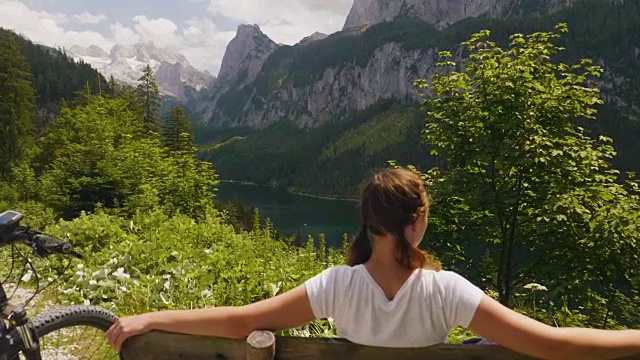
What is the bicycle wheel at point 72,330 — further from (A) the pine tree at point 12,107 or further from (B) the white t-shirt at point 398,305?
(A) the pine tree at point 12,107

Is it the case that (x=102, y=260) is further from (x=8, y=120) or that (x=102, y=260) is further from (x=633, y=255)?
(x=8, y=120)

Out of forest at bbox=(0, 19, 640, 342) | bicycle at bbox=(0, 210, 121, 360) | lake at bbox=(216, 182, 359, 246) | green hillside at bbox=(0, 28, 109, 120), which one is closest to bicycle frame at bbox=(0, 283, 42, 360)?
bicycle at bbox=(0, 210, 121, 360)

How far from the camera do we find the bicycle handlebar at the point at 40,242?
112 inches

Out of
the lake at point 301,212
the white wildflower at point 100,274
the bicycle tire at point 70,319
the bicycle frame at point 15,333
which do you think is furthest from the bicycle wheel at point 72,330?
the lake at point 301,212

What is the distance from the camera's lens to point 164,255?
23.5 ft

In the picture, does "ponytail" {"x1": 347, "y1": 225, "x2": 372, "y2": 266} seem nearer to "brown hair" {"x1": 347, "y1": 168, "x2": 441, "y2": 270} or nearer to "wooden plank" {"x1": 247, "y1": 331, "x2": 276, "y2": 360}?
"brown hair" {"x1": 347, "y1": 168, "x2": 441, "y2": 270}

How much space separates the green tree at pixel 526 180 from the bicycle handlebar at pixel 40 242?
874 centimetres

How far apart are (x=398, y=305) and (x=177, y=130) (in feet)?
136

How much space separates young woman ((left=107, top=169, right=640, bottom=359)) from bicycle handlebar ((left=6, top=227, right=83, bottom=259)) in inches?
36.8

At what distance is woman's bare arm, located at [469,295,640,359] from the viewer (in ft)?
6.06

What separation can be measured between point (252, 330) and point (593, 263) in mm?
9618

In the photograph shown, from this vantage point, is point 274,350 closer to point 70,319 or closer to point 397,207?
point 397,207

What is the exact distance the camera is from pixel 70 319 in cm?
354

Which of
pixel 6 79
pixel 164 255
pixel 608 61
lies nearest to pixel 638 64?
pixel 608 61
